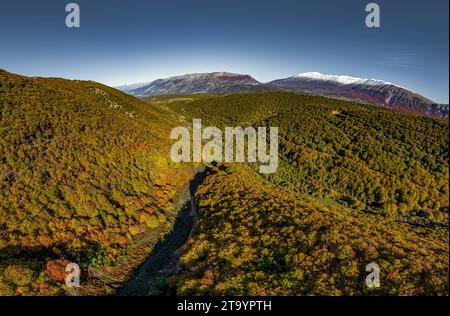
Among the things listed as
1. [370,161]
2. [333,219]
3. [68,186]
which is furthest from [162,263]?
[370,161]

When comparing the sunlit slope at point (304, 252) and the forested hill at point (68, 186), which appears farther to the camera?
the forested hill at point (68, 186)

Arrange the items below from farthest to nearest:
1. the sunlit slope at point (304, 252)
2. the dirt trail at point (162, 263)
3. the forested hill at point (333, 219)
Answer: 1. the dirt trail at point (162, 263)
2. the forested hill at point (333, 219)
3. the sunlit slope at point (304, 252)

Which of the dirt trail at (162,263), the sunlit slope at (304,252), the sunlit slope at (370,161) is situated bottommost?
the dirt trail at (162,263)

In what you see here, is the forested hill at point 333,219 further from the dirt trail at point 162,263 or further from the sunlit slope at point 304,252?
the dirt trail at point 162,263

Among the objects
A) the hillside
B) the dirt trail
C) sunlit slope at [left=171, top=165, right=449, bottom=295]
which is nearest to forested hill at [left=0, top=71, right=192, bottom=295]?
the hillside

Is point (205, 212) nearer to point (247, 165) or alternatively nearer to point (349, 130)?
point (247, 165)

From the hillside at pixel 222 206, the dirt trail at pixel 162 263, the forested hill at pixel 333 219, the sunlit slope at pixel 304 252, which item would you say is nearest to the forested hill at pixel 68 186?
the hillside at pixel 222 206
